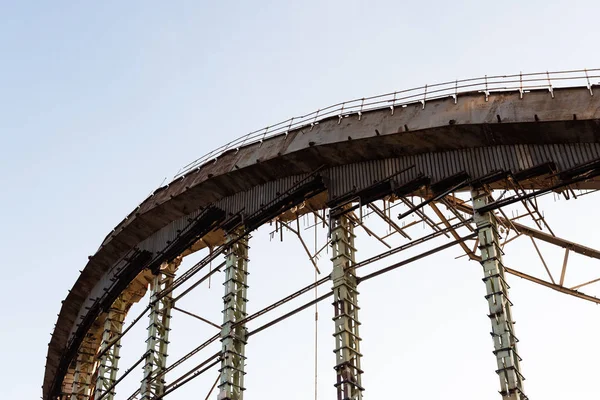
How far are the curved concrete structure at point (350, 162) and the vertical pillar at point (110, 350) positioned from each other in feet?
2.66

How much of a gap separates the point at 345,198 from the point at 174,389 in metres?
11.8

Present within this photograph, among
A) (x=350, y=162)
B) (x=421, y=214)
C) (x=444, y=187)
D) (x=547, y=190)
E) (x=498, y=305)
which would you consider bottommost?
(x=498, y=305)

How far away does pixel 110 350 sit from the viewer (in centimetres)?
4462

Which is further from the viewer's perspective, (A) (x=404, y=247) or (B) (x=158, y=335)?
(B) (x=158, y=335)

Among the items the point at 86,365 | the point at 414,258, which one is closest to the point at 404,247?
the point at 414,258

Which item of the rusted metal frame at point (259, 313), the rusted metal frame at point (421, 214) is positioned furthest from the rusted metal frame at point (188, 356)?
the rusted metal frame at point (421, 214)

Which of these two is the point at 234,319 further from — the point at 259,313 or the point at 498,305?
the point at 498,305

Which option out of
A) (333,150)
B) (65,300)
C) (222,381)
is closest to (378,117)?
(333,150)

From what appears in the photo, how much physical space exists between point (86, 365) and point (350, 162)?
23901 mm

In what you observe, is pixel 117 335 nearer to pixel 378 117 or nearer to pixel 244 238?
pixel 244 238

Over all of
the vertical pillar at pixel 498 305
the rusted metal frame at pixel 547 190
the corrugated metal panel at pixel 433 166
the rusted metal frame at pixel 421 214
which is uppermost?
the corrugated metal panel at pixel 433 166

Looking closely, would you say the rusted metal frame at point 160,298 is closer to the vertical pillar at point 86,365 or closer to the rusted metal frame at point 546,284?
the vertical pillar at point 86,365

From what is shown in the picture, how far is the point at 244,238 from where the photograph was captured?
123 feet

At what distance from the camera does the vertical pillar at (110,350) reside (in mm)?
42478
